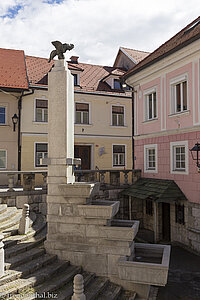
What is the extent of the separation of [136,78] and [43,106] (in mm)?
6465

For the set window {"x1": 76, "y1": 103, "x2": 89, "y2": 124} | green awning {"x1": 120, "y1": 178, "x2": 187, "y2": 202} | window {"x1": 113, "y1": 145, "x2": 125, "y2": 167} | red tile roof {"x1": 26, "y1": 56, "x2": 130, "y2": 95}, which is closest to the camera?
green awning {"x1": 120, "y1": 178, "x2": 187, "y2": 202}

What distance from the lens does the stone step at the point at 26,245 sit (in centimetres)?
629

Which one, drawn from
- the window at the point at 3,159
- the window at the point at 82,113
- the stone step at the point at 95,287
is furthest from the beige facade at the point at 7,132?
the stone step at the point at 95,287

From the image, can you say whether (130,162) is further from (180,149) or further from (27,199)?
(27,199)

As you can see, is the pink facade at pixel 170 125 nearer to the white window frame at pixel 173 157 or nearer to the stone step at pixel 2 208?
the white window frame at pixel 173 157

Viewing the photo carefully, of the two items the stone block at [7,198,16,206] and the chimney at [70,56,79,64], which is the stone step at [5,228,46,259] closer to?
the stone block at [7,198,16,206]

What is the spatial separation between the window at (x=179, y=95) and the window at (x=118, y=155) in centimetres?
736

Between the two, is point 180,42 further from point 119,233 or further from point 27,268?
point 27,268

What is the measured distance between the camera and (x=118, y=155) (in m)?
19.8

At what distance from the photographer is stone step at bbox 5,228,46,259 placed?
6289 millimetres

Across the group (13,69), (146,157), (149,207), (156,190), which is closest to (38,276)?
(156,190)

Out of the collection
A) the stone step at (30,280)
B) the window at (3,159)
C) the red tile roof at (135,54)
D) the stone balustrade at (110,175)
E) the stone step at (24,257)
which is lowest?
the stone step at (30,280)

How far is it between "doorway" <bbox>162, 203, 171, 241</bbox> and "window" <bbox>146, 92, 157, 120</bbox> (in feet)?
16.3

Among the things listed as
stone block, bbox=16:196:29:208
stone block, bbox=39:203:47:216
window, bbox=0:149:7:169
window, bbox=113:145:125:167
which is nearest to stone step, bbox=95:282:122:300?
stone block, bbox=39:203:47:216
